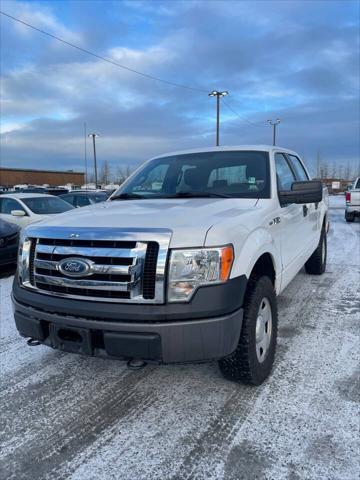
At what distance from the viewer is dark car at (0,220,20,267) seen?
7.05 meters

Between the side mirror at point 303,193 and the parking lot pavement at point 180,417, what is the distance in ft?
4.35

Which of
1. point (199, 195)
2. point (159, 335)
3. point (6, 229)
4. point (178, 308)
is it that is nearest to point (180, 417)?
point (159, 335)

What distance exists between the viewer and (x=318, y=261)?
614cm

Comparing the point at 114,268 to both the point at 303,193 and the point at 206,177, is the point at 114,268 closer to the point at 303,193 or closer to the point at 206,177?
the point at 206,177

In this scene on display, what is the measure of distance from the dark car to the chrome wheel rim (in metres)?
5.43

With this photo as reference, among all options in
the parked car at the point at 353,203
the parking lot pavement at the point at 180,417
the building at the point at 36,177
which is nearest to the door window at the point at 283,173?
the parking lot pavement at the point at 180,417

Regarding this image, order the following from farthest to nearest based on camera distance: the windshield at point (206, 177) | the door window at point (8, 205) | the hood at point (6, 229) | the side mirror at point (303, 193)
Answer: the door window at point (8, 205) < the hood at point (6, 229) < the windshield at point (206, 177) < the side mirror at point (303, 193)

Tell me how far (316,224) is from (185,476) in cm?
430

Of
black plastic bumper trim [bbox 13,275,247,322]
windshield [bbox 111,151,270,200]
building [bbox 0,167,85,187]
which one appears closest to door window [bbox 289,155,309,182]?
windshield [bbox 111,151,270,200]

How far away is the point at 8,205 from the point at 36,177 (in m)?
66.2

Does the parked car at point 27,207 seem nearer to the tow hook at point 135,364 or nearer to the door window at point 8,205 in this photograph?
the door window at point 8,205

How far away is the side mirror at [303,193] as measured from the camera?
11.6ft

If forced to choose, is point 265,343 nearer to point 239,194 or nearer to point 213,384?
point 213,384

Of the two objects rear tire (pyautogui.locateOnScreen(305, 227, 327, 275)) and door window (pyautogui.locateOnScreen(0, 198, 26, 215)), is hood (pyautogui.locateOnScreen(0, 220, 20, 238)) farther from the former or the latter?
rear tire (pyautogui.locateOnScreen(305, 227, 327, 275))
